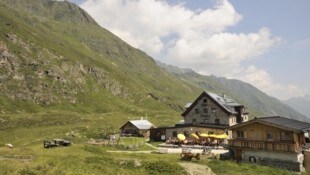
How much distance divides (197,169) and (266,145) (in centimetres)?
1600

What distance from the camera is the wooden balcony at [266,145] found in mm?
51650

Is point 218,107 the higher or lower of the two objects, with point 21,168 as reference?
higher

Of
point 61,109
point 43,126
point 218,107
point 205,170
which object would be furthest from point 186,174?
point 61,109

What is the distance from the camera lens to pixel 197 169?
145ft

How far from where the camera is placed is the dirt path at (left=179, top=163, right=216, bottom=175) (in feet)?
141

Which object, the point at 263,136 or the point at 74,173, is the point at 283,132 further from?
the point at 74,173

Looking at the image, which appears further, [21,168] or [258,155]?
[258,155]

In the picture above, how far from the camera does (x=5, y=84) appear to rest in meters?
184

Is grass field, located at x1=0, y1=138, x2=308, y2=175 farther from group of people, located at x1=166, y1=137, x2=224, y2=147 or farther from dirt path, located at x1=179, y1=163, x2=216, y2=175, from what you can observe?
group of people, located at x1=166, y1=137, x2=224, y2=147

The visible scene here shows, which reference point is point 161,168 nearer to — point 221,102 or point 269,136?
point 269,136

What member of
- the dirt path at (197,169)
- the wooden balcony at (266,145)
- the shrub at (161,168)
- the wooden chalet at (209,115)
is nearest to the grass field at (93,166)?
the shrub at (161,168)

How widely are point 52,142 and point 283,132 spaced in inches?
1498

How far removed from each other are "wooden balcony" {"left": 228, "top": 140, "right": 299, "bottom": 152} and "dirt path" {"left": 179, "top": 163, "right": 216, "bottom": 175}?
519 inches

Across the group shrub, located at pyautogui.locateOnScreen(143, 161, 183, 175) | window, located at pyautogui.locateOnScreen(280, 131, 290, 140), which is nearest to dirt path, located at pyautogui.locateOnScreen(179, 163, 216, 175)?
shrub, located at pyautogui.locateOnScreen(143, 161, 183, 175)
